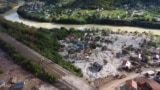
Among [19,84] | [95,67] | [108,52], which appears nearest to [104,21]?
[108,52]

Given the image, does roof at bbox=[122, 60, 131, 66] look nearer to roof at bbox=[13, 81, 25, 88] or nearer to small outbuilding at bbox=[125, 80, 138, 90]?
small outbuilding at bbox=[125, 80, 138, 90]

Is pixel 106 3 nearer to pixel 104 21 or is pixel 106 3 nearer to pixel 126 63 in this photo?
pixel 104 21

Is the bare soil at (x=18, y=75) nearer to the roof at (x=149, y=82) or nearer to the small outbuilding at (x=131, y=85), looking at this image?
the small outbuilding at (x=131, y=85)

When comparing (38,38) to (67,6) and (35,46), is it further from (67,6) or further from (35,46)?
(67,6)

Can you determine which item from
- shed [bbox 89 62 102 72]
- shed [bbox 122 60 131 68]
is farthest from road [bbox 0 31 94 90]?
shed [bbox 122 60 131 68]

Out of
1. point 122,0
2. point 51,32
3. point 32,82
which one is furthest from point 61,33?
point 122,0

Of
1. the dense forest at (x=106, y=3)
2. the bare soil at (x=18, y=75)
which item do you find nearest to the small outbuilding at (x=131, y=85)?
the bare soil at (x=18, y=75)
